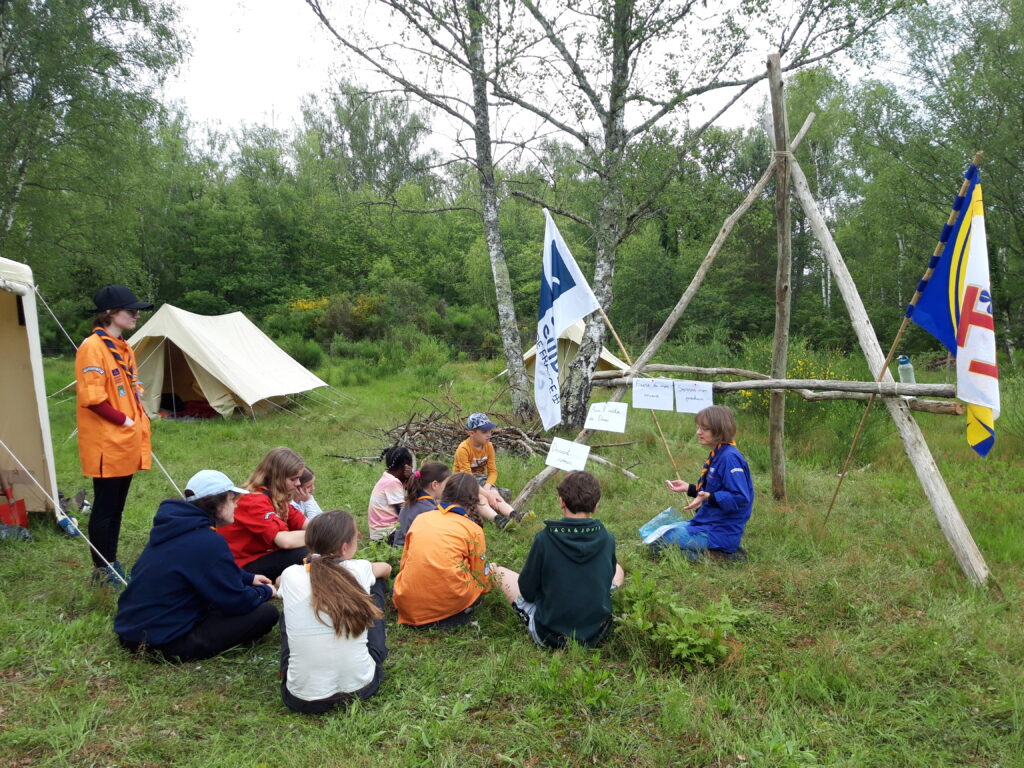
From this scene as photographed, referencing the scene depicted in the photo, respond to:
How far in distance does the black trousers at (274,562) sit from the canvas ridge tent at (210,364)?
6.61m

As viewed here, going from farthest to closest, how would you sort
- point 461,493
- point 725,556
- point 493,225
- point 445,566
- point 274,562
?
1. point 493,225
2. point 725,556
3. point 274,562
4. point 461,493
5. point 445,566

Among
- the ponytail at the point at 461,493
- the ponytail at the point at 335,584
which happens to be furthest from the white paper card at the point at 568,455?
the ponytail at the point at 335,584

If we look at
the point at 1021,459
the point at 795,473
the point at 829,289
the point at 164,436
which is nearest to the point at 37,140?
the point at 164,436

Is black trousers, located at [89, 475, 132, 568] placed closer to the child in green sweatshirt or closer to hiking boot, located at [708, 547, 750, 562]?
the child in green sweatshirt

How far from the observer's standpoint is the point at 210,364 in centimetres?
988

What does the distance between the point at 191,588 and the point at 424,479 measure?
142 cm

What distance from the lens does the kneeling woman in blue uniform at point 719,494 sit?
4.02 metres

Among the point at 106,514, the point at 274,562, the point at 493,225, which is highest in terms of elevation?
the point at 493,225

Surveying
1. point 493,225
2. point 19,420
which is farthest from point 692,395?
point 19,420

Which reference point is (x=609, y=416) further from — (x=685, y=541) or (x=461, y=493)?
(x=461, y=493)

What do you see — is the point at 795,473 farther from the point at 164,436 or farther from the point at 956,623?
the point at 164,436

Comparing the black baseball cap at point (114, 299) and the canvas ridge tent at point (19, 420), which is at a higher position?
the black baseball cap at point (114, 299)

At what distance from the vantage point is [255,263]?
78.2 feet

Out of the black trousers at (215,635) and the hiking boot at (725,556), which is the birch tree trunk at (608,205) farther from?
the black trousers at (215,635)
